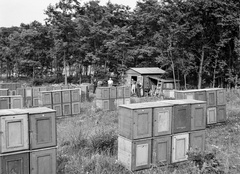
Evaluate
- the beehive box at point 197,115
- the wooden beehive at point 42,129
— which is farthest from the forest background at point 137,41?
the wooden beehive at point 42,129

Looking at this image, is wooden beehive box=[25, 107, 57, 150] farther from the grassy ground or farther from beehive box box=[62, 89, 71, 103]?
beehive box box=[62, 89, 71, 103]

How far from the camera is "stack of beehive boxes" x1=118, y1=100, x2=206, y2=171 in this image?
21.4ft

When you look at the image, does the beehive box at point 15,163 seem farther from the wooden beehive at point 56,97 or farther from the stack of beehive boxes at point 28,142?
the wooden beehive at point 56,97

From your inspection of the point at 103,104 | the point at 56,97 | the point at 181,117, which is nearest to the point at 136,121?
the point at 181,117

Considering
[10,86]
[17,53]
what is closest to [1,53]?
[17,53]

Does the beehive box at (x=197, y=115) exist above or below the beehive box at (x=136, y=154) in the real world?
above

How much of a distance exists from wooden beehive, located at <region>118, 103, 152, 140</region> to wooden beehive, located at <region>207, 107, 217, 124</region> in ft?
18.2

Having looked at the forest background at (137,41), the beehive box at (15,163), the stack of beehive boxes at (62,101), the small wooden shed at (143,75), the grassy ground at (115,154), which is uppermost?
the forest background at (137,41)

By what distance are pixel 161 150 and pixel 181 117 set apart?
3.61 feet

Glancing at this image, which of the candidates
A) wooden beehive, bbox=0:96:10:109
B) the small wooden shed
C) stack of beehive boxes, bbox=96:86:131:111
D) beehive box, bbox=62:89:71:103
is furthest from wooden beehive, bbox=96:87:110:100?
the small wooden shed

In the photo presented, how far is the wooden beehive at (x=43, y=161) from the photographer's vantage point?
5805 mm

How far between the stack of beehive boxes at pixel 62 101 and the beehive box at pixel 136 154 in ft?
27.3

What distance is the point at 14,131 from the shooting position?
557 cm

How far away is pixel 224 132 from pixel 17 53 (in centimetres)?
4064
